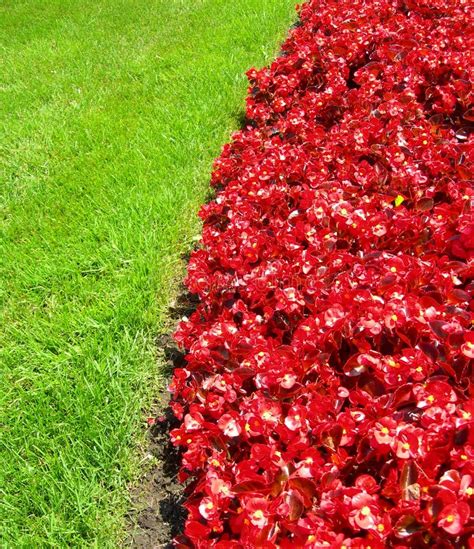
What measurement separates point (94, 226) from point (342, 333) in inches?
84.4

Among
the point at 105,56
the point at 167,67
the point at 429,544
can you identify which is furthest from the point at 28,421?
the point at 105,56

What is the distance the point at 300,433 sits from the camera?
1.53 m

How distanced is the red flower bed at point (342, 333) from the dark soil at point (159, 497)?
11.6 inches

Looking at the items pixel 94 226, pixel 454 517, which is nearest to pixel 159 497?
pixel 454 517

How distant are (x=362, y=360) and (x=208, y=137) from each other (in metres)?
3.00

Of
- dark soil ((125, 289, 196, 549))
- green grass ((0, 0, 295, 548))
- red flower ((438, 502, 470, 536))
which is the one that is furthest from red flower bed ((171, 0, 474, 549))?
green grass ((0, 0, 295, 548))

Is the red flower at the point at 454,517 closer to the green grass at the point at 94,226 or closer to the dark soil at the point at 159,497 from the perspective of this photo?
the dark soil at the point at 159,497

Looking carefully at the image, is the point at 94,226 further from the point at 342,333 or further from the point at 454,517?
the point at 454,517

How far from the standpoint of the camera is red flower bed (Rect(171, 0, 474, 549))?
133 cm

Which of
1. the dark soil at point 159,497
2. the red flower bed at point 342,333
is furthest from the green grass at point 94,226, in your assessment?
the red flower bed at point 342,333

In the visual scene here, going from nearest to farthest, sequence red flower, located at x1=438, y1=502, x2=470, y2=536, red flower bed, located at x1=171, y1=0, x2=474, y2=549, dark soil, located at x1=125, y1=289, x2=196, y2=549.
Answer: red flower, located at x1=438, y1=502, x2=470, y2=536
red flower bed, located at x1=171, y1=0, x2=474, y2=549
dark soil, located at x1=125, y1=289, x2=196, y2=549

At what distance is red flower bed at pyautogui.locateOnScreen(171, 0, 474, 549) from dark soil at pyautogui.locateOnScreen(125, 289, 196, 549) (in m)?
0.29

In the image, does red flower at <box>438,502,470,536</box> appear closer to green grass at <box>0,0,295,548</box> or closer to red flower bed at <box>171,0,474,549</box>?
red flower bed at <box>171,0,474,549</box>

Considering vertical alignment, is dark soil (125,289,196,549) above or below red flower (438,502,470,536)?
below
